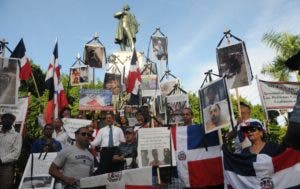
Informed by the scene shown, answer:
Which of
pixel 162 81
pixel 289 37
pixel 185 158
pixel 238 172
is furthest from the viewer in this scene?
pixel 289 37

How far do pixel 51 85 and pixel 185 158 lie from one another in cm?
538

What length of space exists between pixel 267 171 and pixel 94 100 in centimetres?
758

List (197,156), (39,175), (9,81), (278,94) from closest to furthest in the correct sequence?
1. (197,156)
2. (39,175)
3. (278,94)
4. (9,81)

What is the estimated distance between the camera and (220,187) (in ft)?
21.1

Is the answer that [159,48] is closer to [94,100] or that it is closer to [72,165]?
[94,100]

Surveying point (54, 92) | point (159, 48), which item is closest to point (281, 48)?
point (159, 48)

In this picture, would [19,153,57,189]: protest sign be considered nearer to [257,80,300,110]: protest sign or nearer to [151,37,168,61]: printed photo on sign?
[257,80,300,110]: protest sign

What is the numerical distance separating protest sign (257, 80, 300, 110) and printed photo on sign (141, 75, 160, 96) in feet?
16.0

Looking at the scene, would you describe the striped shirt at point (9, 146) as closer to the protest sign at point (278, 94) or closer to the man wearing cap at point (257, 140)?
the man wearing cap at point (257, 140)

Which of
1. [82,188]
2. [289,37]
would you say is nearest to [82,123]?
[82,188]

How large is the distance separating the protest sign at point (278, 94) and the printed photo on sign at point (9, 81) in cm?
529

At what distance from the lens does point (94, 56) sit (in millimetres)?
14906

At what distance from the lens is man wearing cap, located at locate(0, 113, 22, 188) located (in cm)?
734

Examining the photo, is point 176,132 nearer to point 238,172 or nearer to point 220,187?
point 220,187
